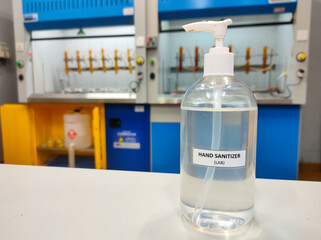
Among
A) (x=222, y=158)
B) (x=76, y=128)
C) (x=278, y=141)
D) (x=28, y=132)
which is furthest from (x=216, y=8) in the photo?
(x=28, y=132)

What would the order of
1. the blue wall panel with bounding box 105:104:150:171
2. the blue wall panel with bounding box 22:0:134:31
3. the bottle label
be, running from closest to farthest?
the bottle label < the blue wall panel with bounding box 22:0:134:31 < the blue wall panel with bounding box 105:104:150:171

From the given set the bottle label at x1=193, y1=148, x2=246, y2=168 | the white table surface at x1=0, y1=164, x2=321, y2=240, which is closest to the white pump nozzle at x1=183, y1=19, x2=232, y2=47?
the bottle label at x1=193, y1=148, x2=246, y2=168

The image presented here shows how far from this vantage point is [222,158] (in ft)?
0.97

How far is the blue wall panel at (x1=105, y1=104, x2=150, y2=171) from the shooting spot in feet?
6.07

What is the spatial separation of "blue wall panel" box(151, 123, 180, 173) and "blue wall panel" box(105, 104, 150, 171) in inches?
3.1

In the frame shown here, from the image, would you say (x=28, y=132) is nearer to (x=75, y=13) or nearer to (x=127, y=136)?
(x=127, y=136)

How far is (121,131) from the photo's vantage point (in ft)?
6.21

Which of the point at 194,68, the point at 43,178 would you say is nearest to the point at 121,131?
the point at 194,68

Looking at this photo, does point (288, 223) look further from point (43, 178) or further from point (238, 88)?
point (43, 178)

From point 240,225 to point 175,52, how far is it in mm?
1919

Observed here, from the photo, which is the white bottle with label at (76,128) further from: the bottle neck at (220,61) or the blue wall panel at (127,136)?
the bottle neck at (220,61)

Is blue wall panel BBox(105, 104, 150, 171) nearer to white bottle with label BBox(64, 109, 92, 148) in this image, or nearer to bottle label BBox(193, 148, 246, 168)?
white bottle with label BBox(64, 109, 92, 148)

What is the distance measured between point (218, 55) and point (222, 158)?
0.46 ft

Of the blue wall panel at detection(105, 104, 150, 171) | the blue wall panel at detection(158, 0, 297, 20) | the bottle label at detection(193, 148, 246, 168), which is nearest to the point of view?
the bottle label at detection(193, 148, 246, 168)
